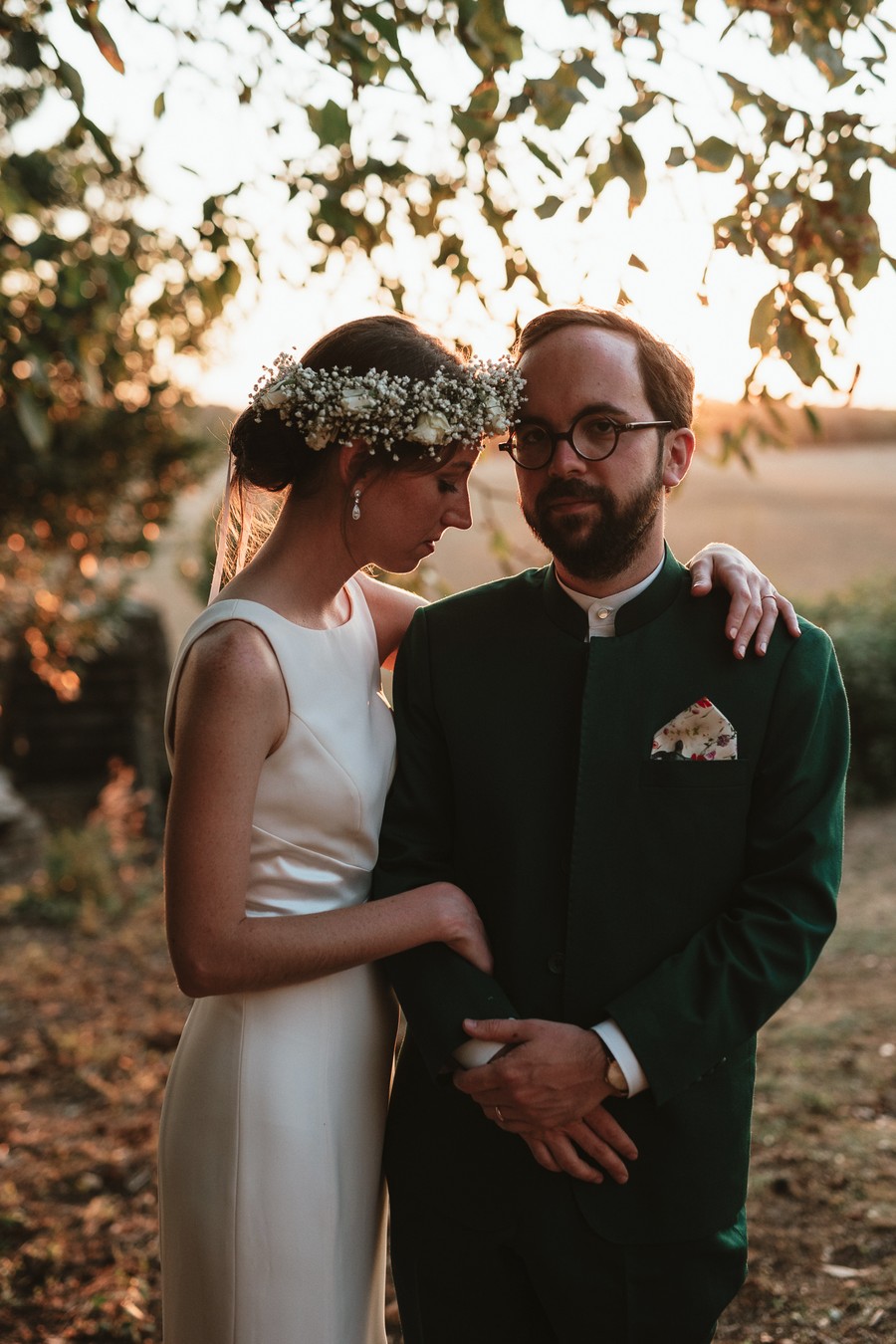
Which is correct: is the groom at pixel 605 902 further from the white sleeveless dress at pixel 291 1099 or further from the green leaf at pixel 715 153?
the green leaf at pixel 715 153

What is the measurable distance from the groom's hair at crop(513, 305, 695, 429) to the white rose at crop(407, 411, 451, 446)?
0.26m

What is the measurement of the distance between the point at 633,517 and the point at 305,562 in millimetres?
615

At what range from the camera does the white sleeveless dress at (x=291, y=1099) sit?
2.03 meters

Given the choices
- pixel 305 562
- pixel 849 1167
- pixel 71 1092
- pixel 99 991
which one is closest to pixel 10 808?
pixel 99 991

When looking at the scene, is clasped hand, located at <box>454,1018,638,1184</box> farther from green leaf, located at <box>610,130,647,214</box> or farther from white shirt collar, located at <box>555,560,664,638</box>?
green leaf, located at <box>610,130,647,214</box>

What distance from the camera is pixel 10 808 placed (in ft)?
25.9

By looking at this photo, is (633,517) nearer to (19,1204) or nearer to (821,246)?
(821,246)

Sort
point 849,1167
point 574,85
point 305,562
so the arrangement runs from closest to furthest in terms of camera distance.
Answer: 1. point 305,562
2. point 574,85
3. point 849,1167

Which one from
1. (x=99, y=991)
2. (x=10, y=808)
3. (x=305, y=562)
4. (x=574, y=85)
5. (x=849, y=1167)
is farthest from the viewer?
(x=10, y=808)

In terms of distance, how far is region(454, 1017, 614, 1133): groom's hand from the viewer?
6.30ft

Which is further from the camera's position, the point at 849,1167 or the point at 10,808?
the point at 10,808

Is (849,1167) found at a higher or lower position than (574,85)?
lower

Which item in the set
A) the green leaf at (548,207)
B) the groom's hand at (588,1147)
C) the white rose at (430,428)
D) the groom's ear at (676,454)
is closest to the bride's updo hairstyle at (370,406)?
the white rose at (430,428)

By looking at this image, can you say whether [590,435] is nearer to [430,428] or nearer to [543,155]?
[430,428]
